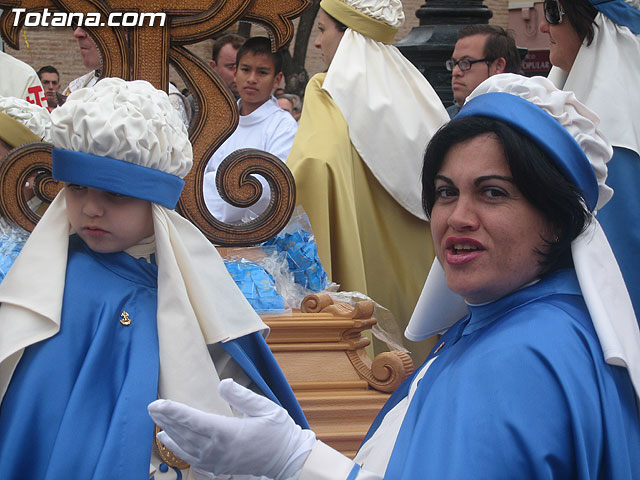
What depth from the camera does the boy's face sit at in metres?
5.41

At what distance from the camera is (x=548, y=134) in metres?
1.89

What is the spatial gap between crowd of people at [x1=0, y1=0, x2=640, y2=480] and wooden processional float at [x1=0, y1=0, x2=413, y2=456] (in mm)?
406

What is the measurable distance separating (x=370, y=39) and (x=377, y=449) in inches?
129

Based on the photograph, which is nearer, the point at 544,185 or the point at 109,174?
the point at 544,185

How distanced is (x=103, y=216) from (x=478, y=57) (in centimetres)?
351

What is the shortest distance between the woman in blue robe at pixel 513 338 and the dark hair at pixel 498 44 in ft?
11.3

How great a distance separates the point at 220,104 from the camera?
326 cm

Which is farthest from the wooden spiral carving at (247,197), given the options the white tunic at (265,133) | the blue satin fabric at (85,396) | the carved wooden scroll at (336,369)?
the white tunic at (265,133)

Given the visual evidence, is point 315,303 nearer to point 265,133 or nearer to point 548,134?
point 548,134

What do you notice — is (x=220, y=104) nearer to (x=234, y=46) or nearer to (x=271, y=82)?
(x=271, y=82)

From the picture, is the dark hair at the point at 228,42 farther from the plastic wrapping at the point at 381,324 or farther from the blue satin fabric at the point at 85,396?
the blue satin fabric at the point at 85,396

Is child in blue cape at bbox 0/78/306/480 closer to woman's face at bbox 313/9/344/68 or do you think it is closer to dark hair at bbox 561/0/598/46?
dark hair at bbox 561/0/598/46

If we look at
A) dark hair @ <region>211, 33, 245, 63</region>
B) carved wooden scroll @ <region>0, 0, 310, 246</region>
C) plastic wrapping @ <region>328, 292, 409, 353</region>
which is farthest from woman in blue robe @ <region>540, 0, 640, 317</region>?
dark hair @ <region>211, 33, 245, 63</region>

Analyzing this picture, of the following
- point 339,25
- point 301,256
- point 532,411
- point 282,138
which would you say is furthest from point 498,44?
point 532,411
